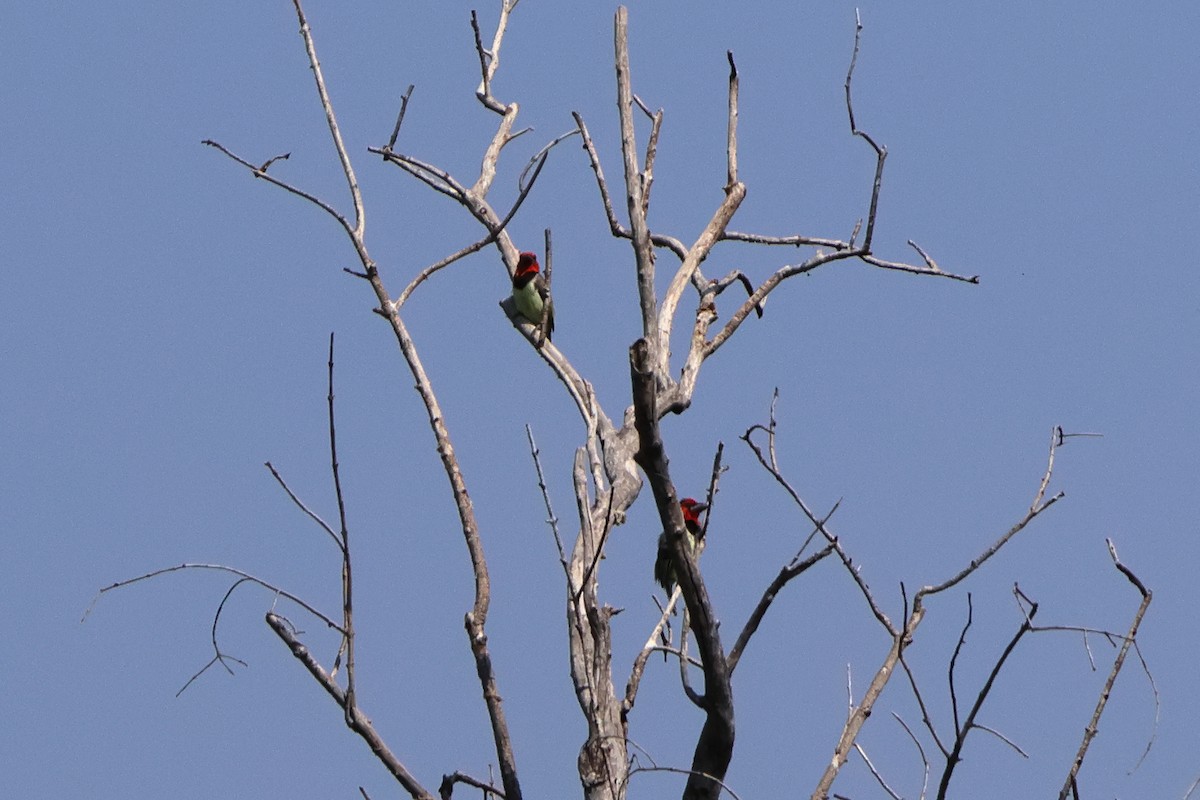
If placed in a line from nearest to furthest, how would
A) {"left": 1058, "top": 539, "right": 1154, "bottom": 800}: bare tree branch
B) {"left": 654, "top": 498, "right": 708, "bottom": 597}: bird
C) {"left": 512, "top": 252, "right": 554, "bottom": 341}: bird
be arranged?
{"left": 1058, "top": 539, "right": 1154, "bottom": 800}: bare tree branch, {"left": 512, "top": 252, "right": 554, "bottom": 341}: bird, {"left": 654, "top": 498, "right": 708, "bottom": 597}: bird

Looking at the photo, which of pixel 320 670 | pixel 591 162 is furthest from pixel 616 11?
pixel 320 670

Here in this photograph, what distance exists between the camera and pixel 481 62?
23.4 ft

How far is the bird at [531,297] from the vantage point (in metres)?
6.82

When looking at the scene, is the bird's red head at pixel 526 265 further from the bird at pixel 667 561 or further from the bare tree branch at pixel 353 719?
the bare tree branch at pixel 353 719

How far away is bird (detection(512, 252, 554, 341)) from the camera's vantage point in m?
6.82

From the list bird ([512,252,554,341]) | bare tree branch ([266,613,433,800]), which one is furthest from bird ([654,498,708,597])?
bare tree branch ([266,613,433,800])

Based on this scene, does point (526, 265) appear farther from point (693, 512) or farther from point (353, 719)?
point (353, 719)

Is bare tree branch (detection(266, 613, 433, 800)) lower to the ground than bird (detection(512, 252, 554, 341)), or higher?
lower

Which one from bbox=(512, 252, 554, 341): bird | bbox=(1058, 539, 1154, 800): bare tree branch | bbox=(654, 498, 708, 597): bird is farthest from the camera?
bbox=(654, 498, 708, 597): bird

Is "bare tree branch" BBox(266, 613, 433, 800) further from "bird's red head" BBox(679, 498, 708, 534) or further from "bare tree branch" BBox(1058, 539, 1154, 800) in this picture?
"bird's red head" BBox(679, 498, 708, 534)

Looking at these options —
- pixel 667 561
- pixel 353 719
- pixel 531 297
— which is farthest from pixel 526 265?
A: pixel 353 719

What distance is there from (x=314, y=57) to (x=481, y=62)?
6.78ft

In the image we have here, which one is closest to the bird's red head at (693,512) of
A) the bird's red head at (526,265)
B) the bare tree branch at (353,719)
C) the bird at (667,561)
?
the bird at (667,561)

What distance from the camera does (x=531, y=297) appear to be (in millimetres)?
7543
